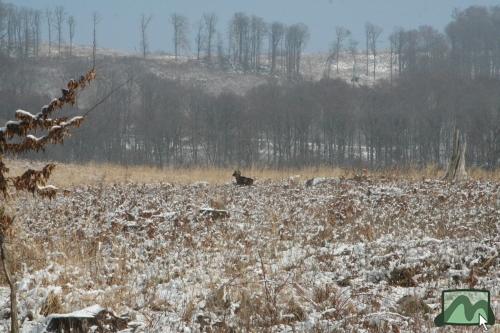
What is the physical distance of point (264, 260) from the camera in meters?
6.28

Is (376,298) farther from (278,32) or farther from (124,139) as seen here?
(278,32)

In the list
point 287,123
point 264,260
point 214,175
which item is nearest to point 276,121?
point 287,123

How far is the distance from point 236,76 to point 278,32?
678 inches

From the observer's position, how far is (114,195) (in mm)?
13078

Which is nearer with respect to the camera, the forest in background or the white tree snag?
the white tree snag

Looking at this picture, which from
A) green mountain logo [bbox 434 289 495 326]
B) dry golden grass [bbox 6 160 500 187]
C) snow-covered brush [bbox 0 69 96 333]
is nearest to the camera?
green mountain logo [bbox 434 289 495 326]

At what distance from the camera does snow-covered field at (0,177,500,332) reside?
4.15m

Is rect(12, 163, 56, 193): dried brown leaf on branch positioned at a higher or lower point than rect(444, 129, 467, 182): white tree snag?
higher

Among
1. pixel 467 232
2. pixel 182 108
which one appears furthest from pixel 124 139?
pixel 467 232

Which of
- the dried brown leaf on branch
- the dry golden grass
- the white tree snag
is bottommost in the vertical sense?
the dry golden grass

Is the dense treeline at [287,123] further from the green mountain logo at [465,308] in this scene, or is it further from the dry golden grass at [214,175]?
the green mountain logo at [465,308]

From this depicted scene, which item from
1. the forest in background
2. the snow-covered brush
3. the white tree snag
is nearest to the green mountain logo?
the snow-covered brush

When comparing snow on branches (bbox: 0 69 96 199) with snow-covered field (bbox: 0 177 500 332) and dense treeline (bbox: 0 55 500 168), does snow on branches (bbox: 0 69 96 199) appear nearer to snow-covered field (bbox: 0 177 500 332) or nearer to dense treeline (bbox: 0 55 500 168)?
snow-covered field (bbox: 0 177 500 332)

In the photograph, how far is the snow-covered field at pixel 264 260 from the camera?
4.15 meters
